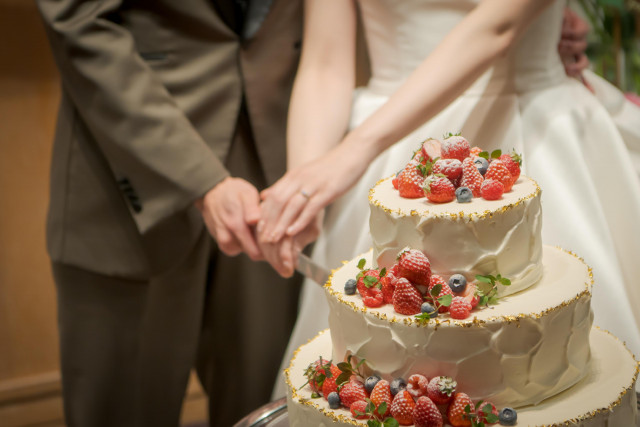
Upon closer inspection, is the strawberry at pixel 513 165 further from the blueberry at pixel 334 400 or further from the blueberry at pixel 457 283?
the blueberry at pixel 334 400

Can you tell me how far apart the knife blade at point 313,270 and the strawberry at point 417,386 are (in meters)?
0.53

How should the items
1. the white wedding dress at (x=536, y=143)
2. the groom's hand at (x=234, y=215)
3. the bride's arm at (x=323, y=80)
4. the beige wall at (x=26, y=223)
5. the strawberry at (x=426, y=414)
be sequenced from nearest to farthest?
the strawberry at (x=426, y=414) → the white wedding dress at (x=536, y=143) → the groom's hand at (x=234, y=215) → the bride's arm at (x=323, y=80) → the beige wall at (x=26, y=223)

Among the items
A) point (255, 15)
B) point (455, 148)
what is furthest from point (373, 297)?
point (255, 15)

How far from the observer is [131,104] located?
1498mm

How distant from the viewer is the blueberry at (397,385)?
0.94 m

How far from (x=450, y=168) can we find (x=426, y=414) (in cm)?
31

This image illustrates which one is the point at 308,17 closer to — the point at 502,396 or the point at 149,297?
the point at 149,297

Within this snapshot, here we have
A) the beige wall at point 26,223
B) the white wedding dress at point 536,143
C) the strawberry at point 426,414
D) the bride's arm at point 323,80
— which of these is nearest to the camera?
the strawberry at point 426,414

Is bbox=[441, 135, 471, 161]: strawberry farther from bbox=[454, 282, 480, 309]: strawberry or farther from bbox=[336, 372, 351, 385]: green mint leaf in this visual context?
bbox=[336, 372, 351, 385]: green mint leaf

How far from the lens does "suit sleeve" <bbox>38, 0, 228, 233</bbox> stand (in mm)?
1501

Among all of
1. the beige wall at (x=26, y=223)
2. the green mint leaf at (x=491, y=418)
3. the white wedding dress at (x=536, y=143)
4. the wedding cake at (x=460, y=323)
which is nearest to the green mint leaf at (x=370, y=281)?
the wedding cake at (x=460, y=323)

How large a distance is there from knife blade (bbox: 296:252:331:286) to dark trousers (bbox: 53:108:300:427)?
35cm

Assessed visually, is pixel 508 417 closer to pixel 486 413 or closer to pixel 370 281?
pixel 486 413

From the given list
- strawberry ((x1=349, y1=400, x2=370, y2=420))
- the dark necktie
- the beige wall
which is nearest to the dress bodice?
the dark necktie
